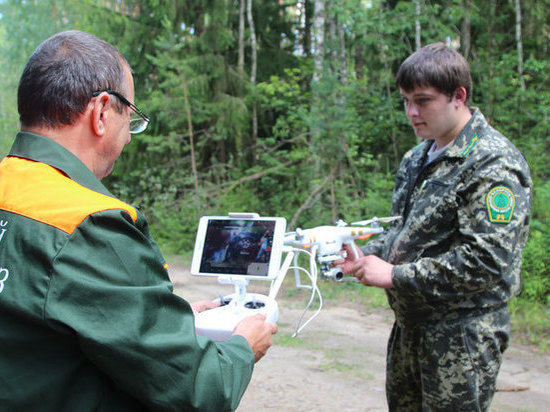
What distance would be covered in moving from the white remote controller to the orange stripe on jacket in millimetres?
677

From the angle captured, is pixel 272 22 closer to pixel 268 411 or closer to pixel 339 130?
pixel 339 130

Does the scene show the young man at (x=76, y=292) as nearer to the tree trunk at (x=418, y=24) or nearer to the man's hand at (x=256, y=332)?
the man's hand at (x=256, y=332)

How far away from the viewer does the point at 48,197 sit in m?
1.12

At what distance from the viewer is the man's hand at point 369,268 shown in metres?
2.21

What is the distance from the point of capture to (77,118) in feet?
4.30

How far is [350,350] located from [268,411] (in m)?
1.51

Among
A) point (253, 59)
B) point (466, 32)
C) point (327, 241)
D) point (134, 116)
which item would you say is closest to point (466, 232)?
point (327, 241)

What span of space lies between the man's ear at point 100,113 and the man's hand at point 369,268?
136 cm

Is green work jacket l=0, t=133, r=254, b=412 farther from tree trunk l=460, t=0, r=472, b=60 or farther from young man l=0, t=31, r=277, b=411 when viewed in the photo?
tree trunk l=460, t=0, r=472, b=60

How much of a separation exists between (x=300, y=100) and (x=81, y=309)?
33.0ft

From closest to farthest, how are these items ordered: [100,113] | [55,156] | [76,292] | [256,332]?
1. [76,292]
2. [55,156]
3. [100,113]
4. [256,332]

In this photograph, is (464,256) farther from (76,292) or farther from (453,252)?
(76,292)

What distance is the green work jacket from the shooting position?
3.47ft

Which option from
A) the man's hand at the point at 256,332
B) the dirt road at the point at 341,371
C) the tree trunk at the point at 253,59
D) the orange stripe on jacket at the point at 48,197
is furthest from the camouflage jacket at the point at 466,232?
the tree trunk at the point at 253,59
